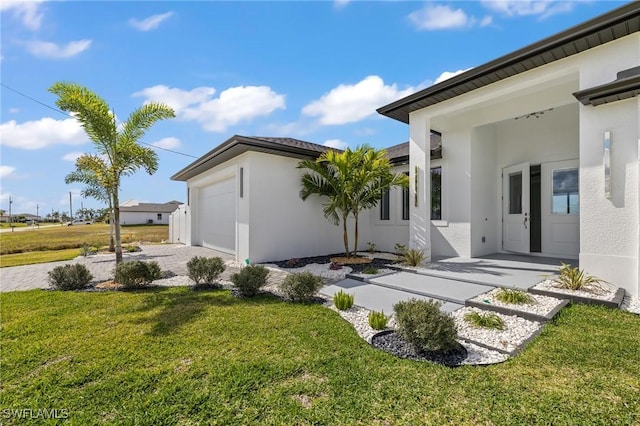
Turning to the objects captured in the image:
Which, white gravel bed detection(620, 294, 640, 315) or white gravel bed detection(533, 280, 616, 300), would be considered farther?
white gravel bed detection(533, 280, 616, 300)

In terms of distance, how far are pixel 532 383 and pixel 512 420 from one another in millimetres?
691

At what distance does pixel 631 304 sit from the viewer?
4.54 m

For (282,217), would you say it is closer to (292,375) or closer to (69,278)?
(69,278)

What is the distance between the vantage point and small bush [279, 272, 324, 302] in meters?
5.45

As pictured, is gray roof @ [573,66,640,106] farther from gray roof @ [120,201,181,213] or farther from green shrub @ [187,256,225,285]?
gray roof @ [120,201,181,213]

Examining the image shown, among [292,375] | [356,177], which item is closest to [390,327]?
[292,375]

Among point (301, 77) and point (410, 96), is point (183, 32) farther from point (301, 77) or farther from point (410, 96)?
point (410, 96)

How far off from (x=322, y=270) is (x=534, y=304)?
4831 millimetres

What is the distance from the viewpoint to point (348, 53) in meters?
9.07

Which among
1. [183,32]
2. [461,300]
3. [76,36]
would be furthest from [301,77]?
[461,300]

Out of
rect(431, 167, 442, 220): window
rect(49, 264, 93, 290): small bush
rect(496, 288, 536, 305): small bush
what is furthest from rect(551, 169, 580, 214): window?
rect(49, 264, 93, 290): small bush

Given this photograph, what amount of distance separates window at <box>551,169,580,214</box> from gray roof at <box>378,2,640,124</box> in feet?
12.1

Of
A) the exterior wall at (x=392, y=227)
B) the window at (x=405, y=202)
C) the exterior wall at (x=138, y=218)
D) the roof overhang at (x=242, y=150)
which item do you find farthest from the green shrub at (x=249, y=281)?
the exterior wall at (x=138, y=218)

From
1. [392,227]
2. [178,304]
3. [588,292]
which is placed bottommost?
[178,304]
